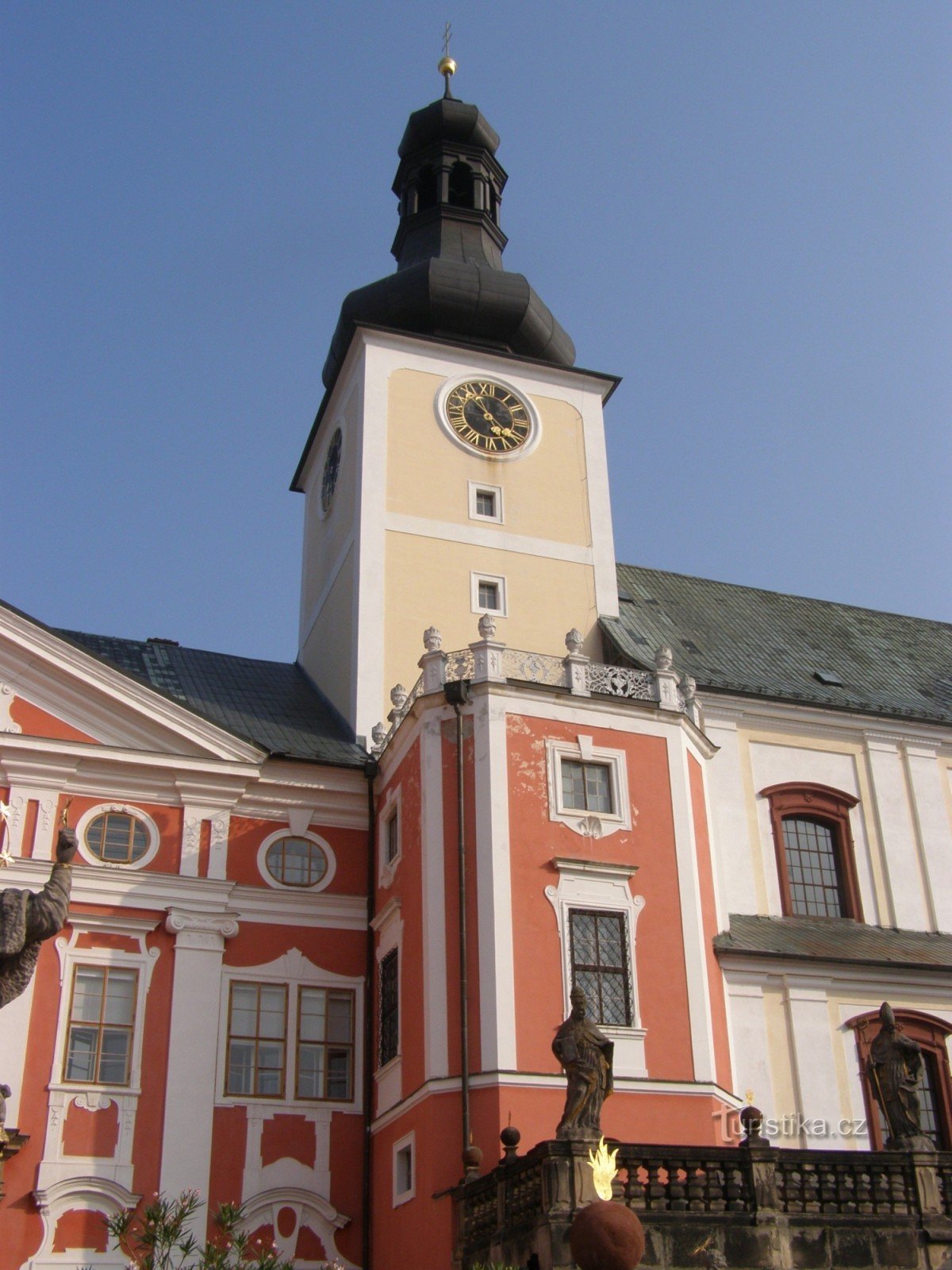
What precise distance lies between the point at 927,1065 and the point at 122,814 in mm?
12917

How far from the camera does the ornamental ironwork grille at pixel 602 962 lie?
2012cm

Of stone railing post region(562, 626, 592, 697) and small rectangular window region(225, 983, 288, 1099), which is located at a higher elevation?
stone railing post region(562, 626, 592, 697)

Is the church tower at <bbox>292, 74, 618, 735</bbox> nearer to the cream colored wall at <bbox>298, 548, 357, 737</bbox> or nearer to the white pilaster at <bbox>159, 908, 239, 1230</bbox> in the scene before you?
the cream colored wall at <bbox>298, 548, 357, 737</bbox>

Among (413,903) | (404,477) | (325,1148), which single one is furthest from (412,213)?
(325,1148)

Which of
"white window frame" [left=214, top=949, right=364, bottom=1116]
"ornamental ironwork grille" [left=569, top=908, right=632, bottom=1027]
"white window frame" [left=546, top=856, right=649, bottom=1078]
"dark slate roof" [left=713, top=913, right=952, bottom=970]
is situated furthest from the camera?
"dark slate roof" [left=713, top=913, right=952, bottom=970]

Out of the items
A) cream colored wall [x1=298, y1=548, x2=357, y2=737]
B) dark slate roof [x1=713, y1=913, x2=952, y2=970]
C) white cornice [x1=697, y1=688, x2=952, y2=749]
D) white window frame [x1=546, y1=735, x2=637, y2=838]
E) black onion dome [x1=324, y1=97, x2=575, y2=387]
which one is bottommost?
dark slate roof [x1=713, y1=913, x2=952, y2=970]

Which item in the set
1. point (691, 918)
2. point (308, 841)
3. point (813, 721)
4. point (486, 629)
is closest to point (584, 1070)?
point (691, 918)

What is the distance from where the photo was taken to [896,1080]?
1767 centimetres

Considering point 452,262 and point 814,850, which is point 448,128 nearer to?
point 452,262

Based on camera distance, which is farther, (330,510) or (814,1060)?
(330,510)

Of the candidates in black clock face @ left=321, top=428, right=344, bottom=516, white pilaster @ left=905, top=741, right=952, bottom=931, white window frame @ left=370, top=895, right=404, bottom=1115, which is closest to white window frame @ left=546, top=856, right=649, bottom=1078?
white window frame @ left=370, top=895, right=404, bottom=1115

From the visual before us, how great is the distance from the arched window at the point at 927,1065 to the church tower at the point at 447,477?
8562 mm

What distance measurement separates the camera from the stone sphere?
7844 mm

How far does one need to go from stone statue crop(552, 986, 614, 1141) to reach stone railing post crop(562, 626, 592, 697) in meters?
6.61
